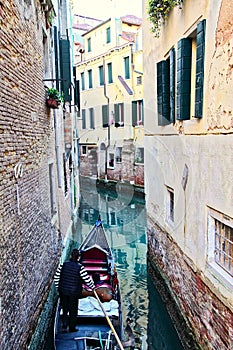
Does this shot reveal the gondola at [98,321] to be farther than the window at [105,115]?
No

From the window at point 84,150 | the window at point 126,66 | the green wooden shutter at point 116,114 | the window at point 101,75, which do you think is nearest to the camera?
the window at point 126,66

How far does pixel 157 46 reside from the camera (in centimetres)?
694

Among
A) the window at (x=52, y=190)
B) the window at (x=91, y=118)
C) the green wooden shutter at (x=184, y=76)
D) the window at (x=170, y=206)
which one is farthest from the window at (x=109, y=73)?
the green wooden shutter at (x=184, y=76)

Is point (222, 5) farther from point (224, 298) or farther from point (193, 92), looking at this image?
point (224, 298)

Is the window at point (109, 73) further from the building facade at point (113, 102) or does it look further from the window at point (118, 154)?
the window at point (118, 154)

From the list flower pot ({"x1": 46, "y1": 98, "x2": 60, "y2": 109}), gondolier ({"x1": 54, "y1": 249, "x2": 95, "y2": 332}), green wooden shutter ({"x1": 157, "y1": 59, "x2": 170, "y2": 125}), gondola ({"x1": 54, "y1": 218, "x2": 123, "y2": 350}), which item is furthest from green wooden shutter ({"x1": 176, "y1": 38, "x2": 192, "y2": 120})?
gondola ({"x1": 54, "y1": 218, "x2": 123, "y2": 350})

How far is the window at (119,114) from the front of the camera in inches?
Answer: 749

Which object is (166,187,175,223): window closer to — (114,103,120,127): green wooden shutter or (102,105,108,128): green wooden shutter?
(114,103,120,127): green wooden shutter

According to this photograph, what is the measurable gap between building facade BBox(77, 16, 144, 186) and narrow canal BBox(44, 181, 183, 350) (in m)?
1.58

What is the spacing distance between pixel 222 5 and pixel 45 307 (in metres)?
4.62

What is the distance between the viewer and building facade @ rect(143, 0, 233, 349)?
384 cm

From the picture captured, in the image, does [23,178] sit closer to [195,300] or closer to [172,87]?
[195,300]

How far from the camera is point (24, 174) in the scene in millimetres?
4547

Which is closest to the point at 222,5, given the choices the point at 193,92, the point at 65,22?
the point at 193,92
